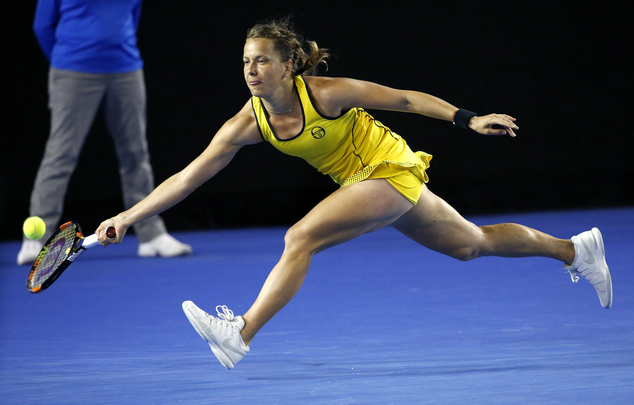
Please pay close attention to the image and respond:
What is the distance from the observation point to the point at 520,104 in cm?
752

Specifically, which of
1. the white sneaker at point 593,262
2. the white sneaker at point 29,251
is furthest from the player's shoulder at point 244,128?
the white sneaker at point 29,251

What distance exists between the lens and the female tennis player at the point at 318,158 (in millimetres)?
2703

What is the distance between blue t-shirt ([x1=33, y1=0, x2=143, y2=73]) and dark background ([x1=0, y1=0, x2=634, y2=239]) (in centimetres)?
163

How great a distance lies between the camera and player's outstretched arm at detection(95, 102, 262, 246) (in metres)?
2.94

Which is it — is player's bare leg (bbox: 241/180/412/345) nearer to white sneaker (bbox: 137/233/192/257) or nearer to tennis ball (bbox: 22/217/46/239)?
tennis ball (bbox: 22/217/46/239)

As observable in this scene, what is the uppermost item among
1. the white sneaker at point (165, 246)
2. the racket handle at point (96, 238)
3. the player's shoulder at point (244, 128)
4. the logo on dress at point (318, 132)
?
the logo on dress at point (318, 132)

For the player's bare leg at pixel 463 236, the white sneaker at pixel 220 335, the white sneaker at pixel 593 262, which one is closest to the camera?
the white sneaker at pixel 220 335

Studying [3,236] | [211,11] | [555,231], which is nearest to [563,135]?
[555,231]

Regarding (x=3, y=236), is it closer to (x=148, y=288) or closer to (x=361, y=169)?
(x=148, y=288)

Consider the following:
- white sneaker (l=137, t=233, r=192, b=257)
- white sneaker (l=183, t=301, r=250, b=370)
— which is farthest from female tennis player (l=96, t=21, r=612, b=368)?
white sneaker (l=137, t=233, r=192, b=257)

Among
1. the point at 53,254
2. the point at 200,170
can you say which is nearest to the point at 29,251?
the point at 53,254

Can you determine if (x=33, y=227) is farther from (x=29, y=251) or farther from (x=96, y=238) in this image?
(x=29, y=251)

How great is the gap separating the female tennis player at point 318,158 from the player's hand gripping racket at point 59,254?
0.15 meters

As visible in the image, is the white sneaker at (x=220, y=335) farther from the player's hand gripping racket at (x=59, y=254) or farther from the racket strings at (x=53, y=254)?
the racket strings at (x=53, y=254)
